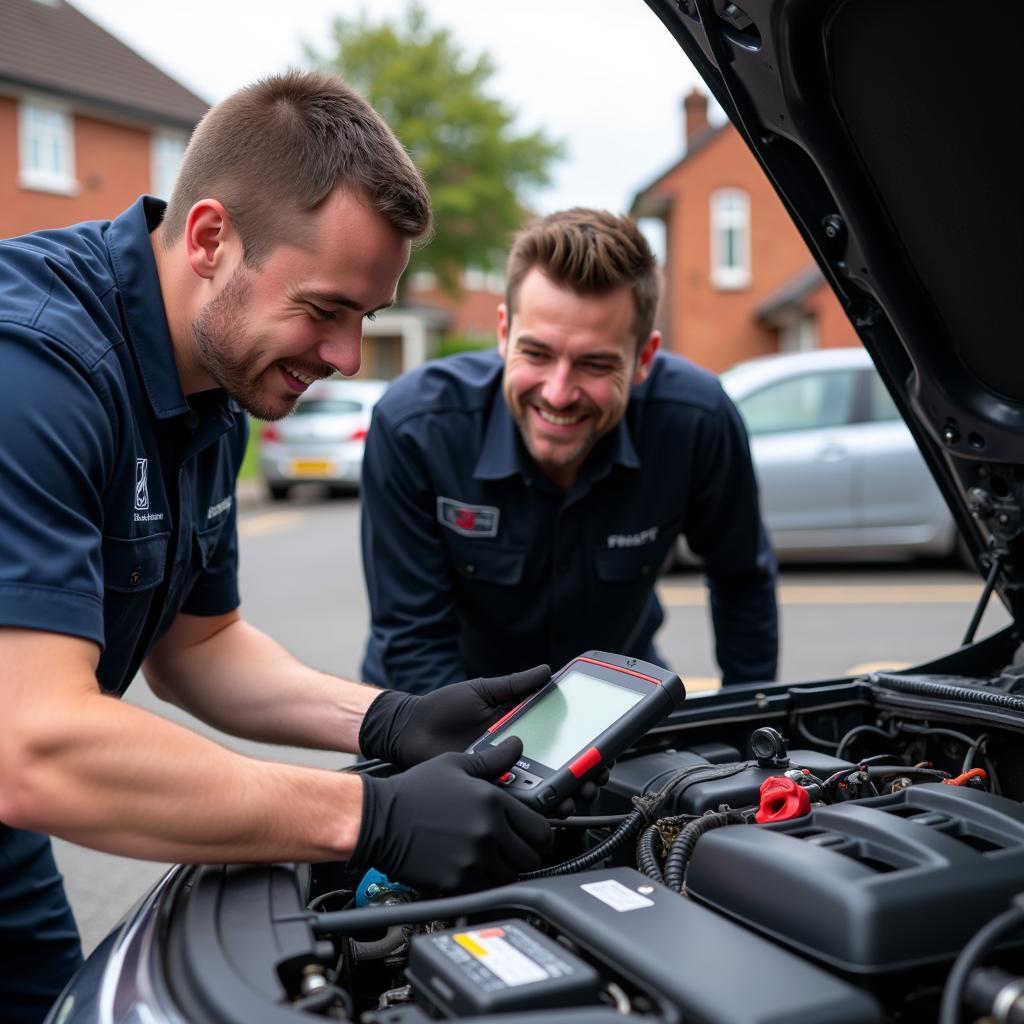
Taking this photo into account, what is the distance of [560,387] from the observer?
98.3 inches

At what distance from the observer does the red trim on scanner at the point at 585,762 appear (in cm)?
156

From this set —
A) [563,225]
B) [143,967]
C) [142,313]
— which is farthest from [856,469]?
[143,967]

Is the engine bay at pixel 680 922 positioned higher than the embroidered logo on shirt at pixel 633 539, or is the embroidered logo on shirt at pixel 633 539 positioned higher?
the embroidered logo on shirt at pixel 633 539

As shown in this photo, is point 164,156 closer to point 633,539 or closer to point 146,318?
point 633,539

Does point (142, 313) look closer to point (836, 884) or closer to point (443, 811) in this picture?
point (443, 811)

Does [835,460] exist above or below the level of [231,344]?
below

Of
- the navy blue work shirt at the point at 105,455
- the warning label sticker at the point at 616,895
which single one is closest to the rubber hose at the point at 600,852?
the warning label sticker at the point at 616,895

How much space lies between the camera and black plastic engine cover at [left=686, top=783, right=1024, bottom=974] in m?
1.15

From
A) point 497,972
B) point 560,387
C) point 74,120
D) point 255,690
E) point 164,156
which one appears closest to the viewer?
point 497,972

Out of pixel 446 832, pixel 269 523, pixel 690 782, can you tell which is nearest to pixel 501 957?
pixel 446 832

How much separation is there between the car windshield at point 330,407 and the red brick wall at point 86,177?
709 cm

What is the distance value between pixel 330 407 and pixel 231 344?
39.2 feet

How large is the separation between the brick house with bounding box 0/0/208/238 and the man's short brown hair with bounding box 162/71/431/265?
18371 millimetres

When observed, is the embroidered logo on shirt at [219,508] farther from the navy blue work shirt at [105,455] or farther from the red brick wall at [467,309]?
the red brick wall at [467,309]
